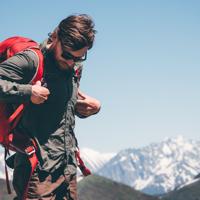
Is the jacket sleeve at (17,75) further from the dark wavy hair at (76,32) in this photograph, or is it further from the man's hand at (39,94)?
the dark wavy hair at (76,32)

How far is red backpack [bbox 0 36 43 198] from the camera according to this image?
4.88m

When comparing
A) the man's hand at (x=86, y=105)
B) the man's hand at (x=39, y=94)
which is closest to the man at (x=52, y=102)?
the man's hand at (x=39, y=94)

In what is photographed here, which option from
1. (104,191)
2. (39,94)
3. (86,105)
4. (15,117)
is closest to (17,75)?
(39,94)

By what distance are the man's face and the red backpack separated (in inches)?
7.0

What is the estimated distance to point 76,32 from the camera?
4.81m

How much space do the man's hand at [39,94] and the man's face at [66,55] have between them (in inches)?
15.7

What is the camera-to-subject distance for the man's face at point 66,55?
490 cm

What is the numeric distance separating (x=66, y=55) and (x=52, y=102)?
1.79ft

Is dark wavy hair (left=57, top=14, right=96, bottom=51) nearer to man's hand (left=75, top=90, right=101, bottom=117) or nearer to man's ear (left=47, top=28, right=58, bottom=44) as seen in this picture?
man's ear (left=47, top=28, right=58, bottom=44)

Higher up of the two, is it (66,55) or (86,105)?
(66,55)

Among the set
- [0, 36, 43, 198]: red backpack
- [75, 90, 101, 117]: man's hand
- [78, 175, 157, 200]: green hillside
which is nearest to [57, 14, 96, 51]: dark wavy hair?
[0, 36, 43, 198]: red backpack

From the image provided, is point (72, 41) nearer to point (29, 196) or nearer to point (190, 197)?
point (29, 196)

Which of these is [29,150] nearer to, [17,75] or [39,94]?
[39,94]

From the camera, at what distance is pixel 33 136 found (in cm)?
511
